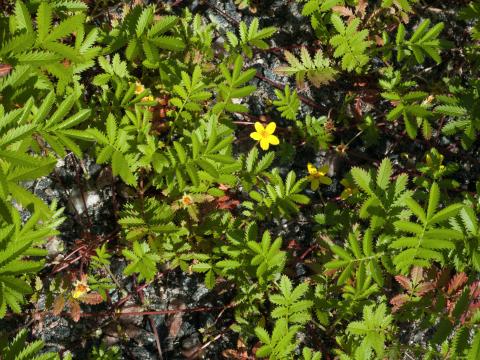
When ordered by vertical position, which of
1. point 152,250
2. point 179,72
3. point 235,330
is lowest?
point 235,330

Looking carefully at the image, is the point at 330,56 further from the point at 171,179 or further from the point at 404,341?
the point at 404,341

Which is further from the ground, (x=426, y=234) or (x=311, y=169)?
(x=311, y=169)

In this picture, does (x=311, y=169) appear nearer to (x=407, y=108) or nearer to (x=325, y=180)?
(x=325, y=180)

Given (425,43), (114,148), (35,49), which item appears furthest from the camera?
(425,43)

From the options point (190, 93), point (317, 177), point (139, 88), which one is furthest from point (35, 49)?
point (317, 177)

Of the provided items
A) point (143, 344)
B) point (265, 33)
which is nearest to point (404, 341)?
point (143, 344)

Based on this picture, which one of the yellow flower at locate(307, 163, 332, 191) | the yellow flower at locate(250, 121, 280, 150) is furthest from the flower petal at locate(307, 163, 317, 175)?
the yellow flower at locate(250, 121, 280, 150)

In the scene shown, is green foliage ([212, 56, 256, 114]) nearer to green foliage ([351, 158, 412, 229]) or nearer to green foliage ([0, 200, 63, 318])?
green foliage ([351, 158, 412, 229])
